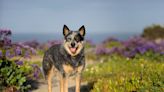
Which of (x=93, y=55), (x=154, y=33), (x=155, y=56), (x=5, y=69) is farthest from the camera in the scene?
(x=154, y=33)

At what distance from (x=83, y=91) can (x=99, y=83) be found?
161 centimetres

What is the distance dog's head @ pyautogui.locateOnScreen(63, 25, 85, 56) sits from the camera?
36.0 feet

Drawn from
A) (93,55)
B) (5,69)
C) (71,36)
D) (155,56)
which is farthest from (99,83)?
(93,55)

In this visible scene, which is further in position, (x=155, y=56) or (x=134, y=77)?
(x=155, y=56)

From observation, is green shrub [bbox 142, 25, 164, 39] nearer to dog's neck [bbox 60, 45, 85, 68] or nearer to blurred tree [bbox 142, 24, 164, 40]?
blurred tree [bbox 142, 24, 164, 40]

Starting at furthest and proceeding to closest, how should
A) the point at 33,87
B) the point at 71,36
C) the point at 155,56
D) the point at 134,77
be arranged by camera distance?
1. the point at 155,56
2. the point at 33,87
3. the point at 134,77
4. the point at 71,36

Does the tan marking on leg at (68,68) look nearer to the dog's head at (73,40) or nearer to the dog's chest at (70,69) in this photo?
the dog's chest at (70,69)

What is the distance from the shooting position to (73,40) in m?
11.0

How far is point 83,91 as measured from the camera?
13.3 metres

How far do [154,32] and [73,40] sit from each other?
31.0m

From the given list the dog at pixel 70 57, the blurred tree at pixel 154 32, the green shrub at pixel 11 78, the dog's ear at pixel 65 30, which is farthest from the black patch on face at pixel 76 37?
the blurred tree at pixel 154 32

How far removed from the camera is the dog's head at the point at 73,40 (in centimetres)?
1096

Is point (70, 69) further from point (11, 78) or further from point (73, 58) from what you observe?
point (11, 78)

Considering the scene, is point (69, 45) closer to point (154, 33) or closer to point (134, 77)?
point (134, 77)
